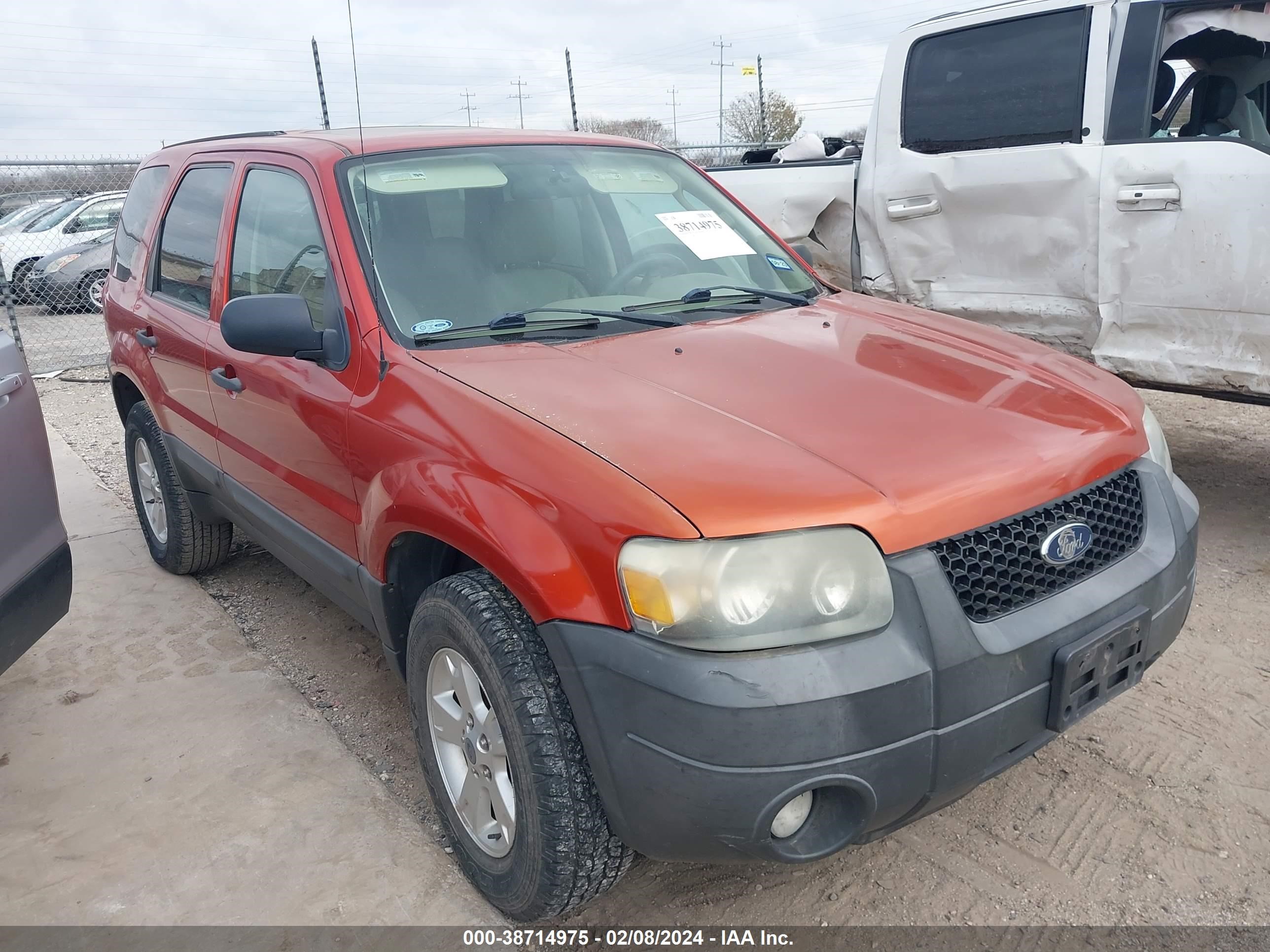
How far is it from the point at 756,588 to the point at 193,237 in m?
2.77

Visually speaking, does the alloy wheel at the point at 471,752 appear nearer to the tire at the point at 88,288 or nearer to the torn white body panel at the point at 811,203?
the torn white body panel at the point at 811,203

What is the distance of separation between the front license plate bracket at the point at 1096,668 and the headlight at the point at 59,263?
1369cm

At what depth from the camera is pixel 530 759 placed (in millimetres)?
1927

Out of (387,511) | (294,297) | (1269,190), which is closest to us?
(387,511)

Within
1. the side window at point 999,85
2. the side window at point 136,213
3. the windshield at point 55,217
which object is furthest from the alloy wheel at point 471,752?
the windshield at point 55,217

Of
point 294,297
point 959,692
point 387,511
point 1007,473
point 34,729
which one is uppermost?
point 294,297

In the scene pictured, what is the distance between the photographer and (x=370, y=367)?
2461mm

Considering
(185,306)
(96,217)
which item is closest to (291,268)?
(185,306)

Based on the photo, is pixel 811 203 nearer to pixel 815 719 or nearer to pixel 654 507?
pixel 654 507

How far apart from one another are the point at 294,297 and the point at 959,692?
1820 mm

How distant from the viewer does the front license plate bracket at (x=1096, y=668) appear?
1.91 m

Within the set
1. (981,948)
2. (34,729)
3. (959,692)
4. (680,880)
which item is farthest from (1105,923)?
(34,729)

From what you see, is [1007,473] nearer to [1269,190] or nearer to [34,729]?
[1269,190]

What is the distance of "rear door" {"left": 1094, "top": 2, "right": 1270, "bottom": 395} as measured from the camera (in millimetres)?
3629
